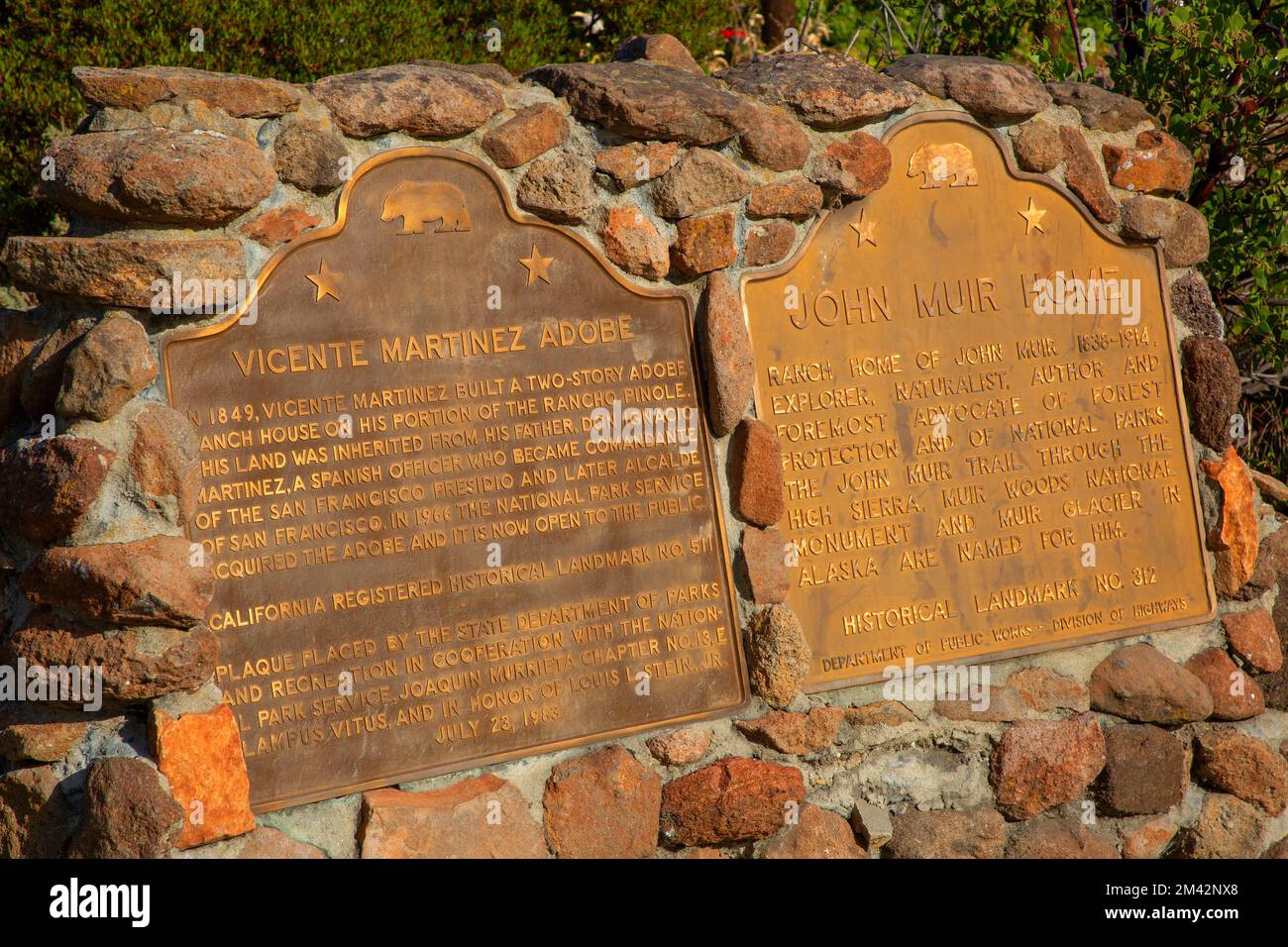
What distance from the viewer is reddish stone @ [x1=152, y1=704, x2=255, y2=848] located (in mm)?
2697

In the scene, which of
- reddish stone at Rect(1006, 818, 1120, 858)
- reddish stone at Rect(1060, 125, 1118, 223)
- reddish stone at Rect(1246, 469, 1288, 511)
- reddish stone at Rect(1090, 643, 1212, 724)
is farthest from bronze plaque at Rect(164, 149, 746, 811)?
reddish stone at Rect(1246, 469, 1288, 511)

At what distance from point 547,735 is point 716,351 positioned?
1.13 m

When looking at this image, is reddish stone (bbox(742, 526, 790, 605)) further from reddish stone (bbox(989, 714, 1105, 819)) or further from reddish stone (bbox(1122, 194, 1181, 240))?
reddish stone (bbox(1122, 194, 1181, 240))

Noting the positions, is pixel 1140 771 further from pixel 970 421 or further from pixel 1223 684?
pixel 970 421

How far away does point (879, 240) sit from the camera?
3623 mm

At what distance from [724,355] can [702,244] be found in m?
0.32

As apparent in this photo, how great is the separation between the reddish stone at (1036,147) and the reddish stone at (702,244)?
1060mm

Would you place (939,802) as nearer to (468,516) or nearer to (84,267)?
(468,516)

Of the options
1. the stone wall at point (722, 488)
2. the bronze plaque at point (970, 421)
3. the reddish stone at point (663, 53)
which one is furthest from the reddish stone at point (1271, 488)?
the reddish stone at point (663, 53)

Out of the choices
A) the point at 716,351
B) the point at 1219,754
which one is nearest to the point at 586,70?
the point at 716,351

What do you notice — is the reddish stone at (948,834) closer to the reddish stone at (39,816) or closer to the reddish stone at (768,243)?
the reddish stone at (768,243)

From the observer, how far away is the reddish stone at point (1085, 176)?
385cm

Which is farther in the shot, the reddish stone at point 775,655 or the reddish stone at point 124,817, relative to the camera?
the reddish stone at point 775,655

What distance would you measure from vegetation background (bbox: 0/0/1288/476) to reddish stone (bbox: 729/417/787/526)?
2145mm
